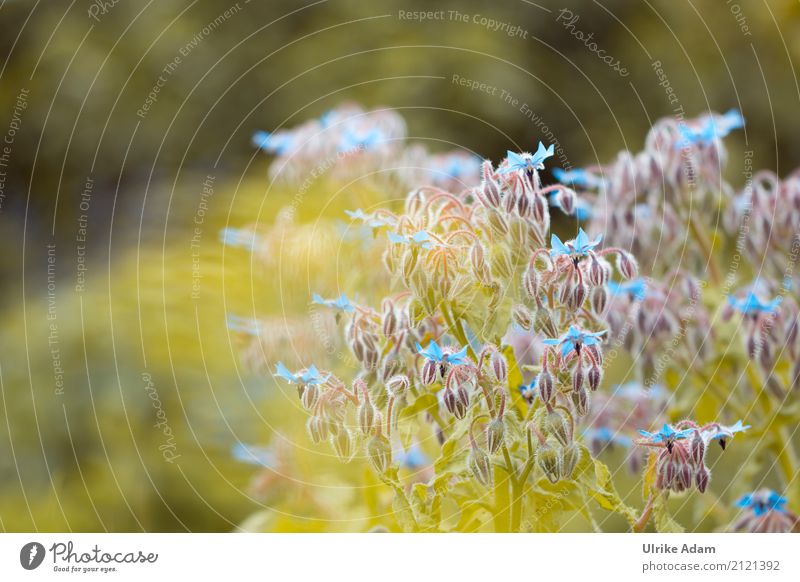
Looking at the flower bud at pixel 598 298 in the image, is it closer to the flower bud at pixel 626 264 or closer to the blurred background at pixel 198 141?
the flower bud at pixel 626 264

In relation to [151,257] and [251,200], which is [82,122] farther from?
[251,200]

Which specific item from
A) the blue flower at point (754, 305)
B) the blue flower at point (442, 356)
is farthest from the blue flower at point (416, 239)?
the blue flower at point (754, 305)

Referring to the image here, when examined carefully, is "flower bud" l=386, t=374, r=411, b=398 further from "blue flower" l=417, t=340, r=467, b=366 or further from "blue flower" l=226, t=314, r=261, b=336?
"blue flower" l=226, t=314, r=261, b=336

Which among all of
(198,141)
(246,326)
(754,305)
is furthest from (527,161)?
(198,141)

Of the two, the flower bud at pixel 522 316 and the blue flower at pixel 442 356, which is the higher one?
the flower bud at pixel 522 316

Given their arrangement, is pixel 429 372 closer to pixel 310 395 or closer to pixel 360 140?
pixel 310 395
